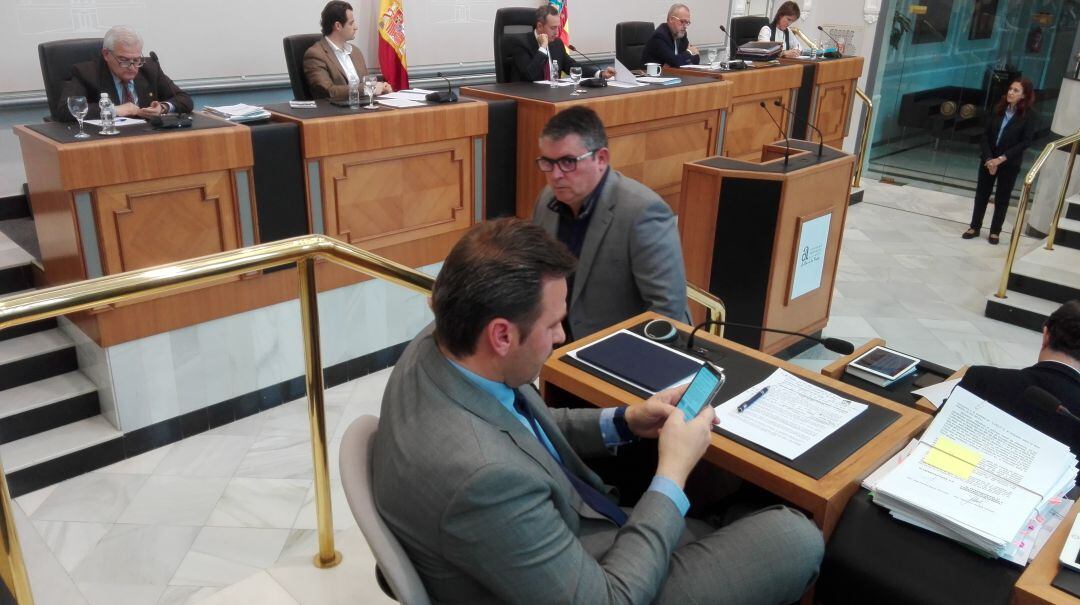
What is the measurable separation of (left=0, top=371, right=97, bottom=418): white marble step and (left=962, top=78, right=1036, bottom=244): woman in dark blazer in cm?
636

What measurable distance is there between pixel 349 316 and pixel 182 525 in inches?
51.9

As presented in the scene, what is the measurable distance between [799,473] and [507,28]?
16.8 feet

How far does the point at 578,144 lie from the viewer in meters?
2.46

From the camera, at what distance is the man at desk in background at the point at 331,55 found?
4691mm

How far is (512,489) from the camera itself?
3.83 feet

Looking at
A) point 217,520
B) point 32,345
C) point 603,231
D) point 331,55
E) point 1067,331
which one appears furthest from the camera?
point 331,55

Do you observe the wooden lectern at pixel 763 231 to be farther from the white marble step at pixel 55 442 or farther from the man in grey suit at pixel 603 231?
the white marble step at pixel 55 442

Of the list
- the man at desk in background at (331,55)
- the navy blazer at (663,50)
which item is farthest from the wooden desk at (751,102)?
the man at desk in background at (331,55)

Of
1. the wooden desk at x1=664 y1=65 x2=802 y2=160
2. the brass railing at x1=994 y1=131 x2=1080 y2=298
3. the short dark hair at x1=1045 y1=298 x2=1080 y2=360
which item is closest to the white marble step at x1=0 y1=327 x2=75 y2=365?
the short dark hair at x1=1045 y1=298 x2=1080 y2=360

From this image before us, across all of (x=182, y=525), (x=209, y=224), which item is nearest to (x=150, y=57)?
(x=209, y=224)

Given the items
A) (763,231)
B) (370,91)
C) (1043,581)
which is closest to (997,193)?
(763,231)

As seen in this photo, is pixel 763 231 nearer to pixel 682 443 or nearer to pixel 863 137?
pixel 682 443

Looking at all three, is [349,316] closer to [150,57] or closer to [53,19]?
[150,57]

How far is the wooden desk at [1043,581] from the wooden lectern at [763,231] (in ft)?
8.86
